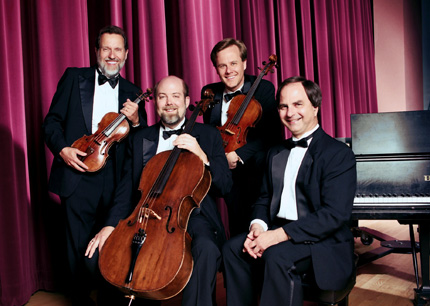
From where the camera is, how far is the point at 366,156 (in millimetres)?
2291

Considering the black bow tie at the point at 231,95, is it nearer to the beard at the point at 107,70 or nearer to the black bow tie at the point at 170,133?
the black bow tie at the point at 170,133

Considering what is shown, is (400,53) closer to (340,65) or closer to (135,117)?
(340,65)

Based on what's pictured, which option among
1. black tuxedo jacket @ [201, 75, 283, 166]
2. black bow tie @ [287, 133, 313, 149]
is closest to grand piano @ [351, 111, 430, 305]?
black tuxedo jacket @ [201, 75, 283, 166]

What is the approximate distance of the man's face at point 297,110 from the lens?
1.80 meters

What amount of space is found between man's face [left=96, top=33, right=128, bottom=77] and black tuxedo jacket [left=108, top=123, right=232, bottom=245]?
1.09 ft

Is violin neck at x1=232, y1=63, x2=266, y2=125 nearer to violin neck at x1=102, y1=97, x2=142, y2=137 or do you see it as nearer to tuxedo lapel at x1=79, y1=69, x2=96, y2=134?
violin neck at x1=102, y1=97, x2=142, y2=137

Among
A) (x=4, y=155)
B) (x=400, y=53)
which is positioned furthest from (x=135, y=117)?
(x=400, y=53)

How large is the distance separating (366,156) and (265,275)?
104cm

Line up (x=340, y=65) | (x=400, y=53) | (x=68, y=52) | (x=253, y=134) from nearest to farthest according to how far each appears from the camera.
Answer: (x=253, y=134) < (x=68, y=52) < (x=340, y=65) < (x=400, y=53)

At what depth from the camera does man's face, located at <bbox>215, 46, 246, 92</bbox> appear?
7.39 feet

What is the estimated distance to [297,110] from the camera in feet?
5.91

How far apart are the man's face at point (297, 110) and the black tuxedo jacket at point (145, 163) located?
349 millimetres

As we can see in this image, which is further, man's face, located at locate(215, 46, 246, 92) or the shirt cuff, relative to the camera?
man's face, located at locate(215, 46, 246, 92)

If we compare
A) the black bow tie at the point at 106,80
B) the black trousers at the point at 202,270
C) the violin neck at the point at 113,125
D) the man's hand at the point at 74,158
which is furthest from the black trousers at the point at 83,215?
the black trousers at the point at 202,270
